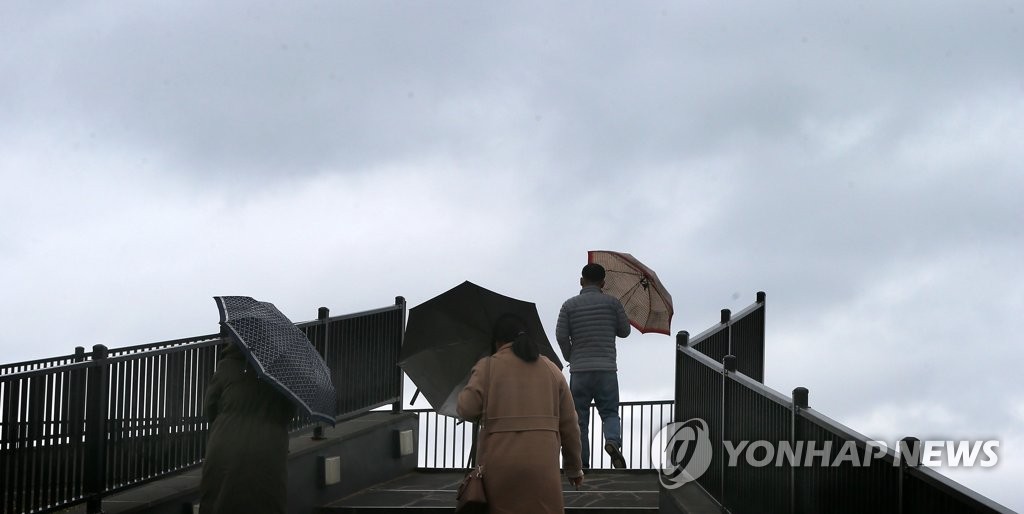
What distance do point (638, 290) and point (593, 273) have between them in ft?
6.02

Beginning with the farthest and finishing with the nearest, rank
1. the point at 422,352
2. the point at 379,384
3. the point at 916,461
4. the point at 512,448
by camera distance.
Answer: the point at 379,384
the point at 422,352
the point at 512,448
the point at 916,461

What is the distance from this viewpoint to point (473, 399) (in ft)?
24.9

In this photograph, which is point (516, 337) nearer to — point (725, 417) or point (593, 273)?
point (725, 417)

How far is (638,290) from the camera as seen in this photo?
1453cm

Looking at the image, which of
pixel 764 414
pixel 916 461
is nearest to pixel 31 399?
pixel 764 414

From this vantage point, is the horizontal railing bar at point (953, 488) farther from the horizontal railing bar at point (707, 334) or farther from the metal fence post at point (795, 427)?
the horizontal railing bar at point (707, 334)

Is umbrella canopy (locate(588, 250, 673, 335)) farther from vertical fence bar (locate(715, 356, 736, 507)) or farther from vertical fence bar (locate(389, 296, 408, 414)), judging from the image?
vertical fence bar (locate(715, 356, 736, 507))

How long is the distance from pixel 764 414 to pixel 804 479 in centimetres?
83

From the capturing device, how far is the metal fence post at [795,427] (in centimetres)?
778

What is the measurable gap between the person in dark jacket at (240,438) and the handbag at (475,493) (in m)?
1.37

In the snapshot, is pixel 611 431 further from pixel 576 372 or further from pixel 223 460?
pixel 223 460

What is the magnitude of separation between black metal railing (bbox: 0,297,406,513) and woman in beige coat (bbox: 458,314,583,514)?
3.53 m

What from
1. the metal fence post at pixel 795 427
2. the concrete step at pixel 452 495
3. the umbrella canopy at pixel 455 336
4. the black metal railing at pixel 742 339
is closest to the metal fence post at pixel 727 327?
the black metal railing at pixel 742 339

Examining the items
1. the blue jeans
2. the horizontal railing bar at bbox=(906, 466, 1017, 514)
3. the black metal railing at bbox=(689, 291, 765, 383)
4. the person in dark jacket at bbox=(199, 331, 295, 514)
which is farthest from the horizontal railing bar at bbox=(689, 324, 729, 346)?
the horizontal railing bar at bbox=(906, 466, 1017, 514)
